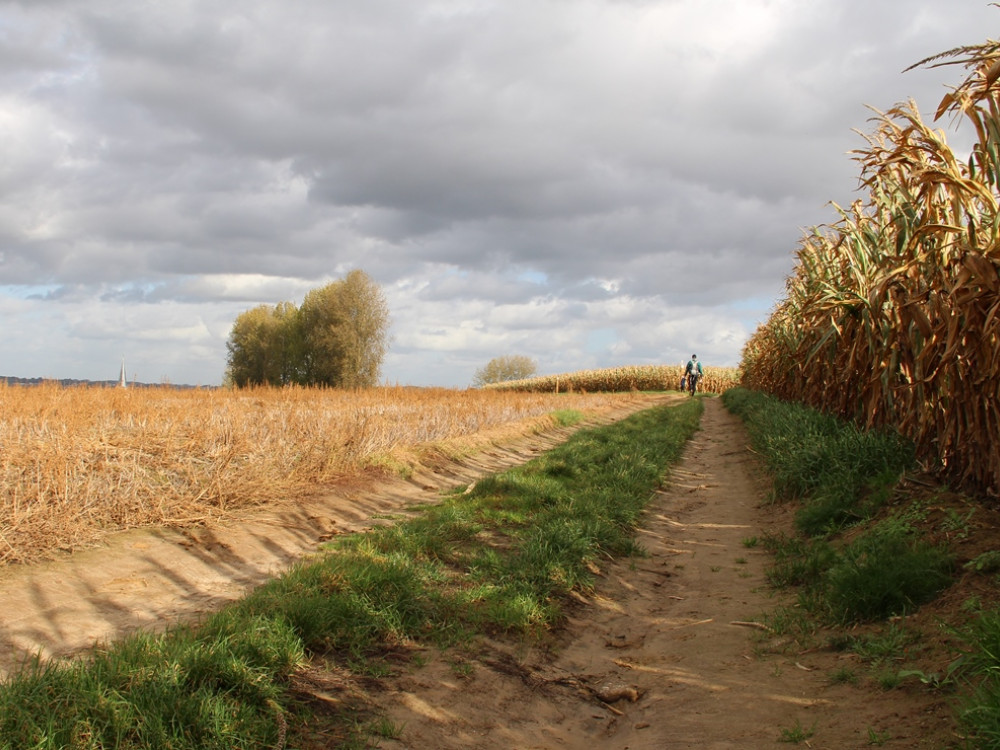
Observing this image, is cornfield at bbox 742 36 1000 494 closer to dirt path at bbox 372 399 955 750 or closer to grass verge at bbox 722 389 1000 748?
grass verge at bbox 722 389 1000 748

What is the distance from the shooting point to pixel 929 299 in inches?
244

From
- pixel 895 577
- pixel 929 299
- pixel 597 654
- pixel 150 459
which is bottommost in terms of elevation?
pixel 597 654

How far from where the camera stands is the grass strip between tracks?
9.60 feet

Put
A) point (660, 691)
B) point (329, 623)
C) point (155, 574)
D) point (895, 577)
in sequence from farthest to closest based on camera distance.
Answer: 1. point (155, 574)
2. point (895, 577)
3. point (329, 623)
4. point (660, 691)

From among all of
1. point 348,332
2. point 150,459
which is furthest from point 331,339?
point 150,459

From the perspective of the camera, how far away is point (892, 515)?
5.61 m

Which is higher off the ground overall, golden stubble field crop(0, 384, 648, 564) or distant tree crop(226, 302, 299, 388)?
distant tree crop(226, 302, 299, 388)

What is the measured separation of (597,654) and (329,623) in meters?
1.75

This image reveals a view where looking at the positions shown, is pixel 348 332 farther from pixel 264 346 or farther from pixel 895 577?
pixel 895 577

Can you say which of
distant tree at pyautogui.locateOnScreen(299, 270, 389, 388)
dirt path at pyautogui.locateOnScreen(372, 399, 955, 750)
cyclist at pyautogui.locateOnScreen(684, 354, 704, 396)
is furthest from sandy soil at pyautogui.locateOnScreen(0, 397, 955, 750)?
distant tree at pyautogui.locateOnScreen(299, 270, 389, 388)

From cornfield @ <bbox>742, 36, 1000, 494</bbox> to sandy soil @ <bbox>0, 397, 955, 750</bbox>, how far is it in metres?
1.89

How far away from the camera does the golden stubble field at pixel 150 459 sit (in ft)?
19.8

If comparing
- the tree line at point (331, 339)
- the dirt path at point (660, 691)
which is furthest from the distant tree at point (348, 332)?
the dirt path at point (660, 691)

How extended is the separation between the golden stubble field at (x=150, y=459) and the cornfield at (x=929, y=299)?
6966mm
